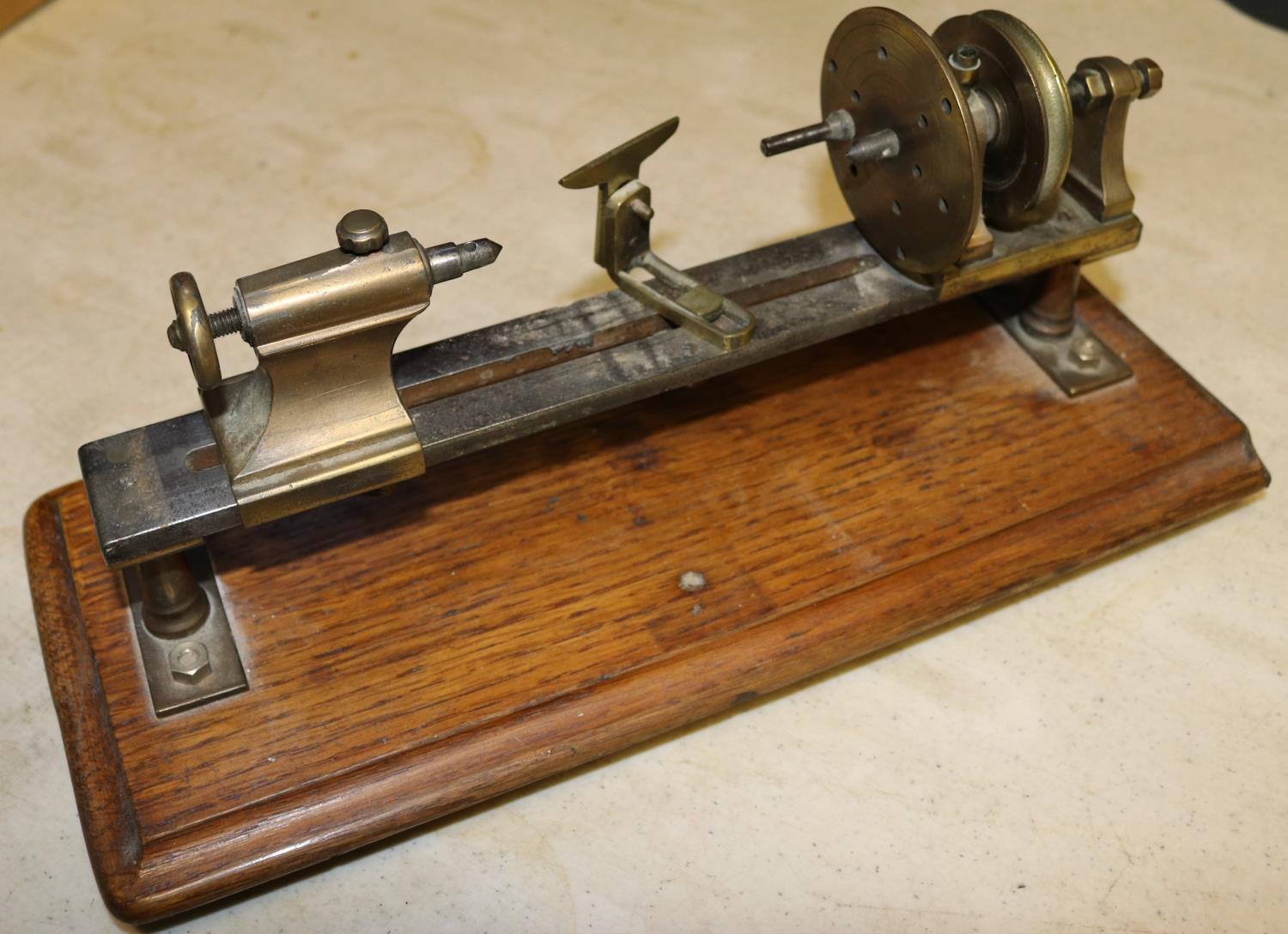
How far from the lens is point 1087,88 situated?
1844 mm

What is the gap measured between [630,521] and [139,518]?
24.9 inches

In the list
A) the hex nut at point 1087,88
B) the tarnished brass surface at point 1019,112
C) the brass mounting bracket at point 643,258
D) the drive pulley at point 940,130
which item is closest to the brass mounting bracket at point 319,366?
the brass mounting bracket at point 643,258

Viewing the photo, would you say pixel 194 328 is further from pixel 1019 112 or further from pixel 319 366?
pixel 1019 112

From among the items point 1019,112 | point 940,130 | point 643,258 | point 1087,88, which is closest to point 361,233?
point 643,258

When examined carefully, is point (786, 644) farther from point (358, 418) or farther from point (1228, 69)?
point (1228, 69)

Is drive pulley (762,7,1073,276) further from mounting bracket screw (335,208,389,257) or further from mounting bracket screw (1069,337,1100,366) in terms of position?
mounting bracket screw (335,208,389,257)

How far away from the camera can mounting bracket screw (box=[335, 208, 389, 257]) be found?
5.03 ft

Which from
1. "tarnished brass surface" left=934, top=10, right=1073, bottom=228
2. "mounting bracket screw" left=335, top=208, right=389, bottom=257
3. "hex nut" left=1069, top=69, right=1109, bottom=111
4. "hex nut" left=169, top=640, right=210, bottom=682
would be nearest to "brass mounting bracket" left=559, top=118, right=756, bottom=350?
"mounting bracket screw" left=335, top=208, right=389, bottom=257

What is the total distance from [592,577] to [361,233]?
0.57 meters

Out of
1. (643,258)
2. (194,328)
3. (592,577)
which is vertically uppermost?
(194,328)

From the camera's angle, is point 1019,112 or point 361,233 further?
point 1019,112

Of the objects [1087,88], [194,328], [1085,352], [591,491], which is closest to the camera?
[194,328]

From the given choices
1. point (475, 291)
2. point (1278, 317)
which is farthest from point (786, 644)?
point (1278, 317)

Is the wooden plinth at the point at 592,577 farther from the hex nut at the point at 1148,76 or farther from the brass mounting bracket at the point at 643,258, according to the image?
the hex nut at the point at 1148,76
